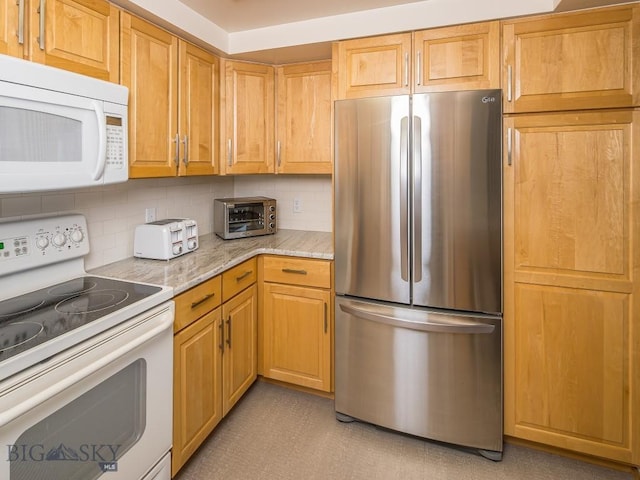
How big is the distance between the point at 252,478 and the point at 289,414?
51cm

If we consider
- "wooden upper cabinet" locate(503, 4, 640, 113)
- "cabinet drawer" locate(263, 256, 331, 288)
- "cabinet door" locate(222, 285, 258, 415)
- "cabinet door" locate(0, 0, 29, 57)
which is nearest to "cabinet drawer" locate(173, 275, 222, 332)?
"cabinet door" locate(222, 285, 258, 415)

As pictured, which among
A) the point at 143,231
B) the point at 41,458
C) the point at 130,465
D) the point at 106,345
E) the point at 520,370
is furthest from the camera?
the point at 143,231

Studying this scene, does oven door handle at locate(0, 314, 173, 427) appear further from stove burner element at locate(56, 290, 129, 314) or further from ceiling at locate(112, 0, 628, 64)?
ceiling at locate(112, 0, 628, 64)

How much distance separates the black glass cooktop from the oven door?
7cm

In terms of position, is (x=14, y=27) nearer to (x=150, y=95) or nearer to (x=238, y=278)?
(x=150, y=95)

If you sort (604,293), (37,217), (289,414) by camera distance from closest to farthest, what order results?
1. (37,217)
2. (604,293)
3. (289,414)

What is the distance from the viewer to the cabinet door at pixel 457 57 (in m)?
1.83

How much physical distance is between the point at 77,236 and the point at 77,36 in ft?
2.78

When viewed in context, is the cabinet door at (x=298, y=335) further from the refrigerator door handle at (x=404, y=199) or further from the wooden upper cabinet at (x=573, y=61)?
the wooden upper cabinet at (x=573, y=61)

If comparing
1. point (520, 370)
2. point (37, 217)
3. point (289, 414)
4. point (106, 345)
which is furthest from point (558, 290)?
point (37, 217)

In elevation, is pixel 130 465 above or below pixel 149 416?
below

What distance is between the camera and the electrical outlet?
2277 mm

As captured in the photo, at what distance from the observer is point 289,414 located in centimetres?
226

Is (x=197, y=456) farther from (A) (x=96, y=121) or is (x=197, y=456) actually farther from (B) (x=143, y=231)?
(A) (x=96, y=121)
